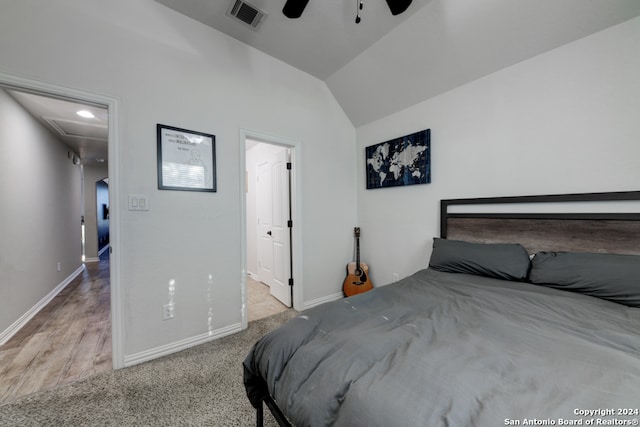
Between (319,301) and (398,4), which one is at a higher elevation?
(398,4)

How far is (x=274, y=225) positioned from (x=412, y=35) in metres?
2.64

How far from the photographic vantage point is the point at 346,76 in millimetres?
2898

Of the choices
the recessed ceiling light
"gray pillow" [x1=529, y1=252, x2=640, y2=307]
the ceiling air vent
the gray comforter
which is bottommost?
the gray comforter

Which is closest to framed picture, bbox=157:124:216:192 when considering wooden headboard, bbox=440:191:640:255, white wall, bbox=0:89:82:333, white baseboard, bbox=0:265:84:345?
white wall, bbox=0:89:82:333

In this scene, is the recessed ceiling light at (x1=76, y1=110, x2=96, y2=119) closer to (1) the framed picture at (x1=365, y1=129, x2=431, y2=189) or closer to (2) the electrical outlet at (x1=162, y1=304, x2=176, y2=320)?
(2) the electrical outlet at (x1=162, y1=304, x2=176, y2=320)

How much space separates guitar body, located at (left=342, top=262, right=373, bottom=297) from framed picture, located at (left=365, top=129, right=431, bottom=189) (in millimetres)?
1114

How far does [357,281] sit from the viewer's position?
10.3ft

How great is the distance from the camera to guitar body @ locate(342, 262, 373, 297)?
3.10 meters

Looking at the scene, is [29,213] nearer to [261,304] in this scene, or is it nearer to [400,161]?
[261,304]

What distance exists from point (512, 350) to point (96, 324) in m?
3.63

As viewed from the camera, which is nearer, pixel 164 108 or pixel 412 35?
pixel 164 108

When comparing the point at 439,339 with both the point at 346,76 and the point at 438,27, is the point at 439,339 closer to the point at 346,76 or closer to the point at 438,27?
the point at 438,27

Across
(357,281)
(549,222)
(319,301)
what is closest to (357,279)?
(357,281)

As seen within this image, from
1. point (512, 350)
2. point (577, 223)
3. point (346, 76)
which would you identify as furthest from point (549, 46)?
point (512, 350)
